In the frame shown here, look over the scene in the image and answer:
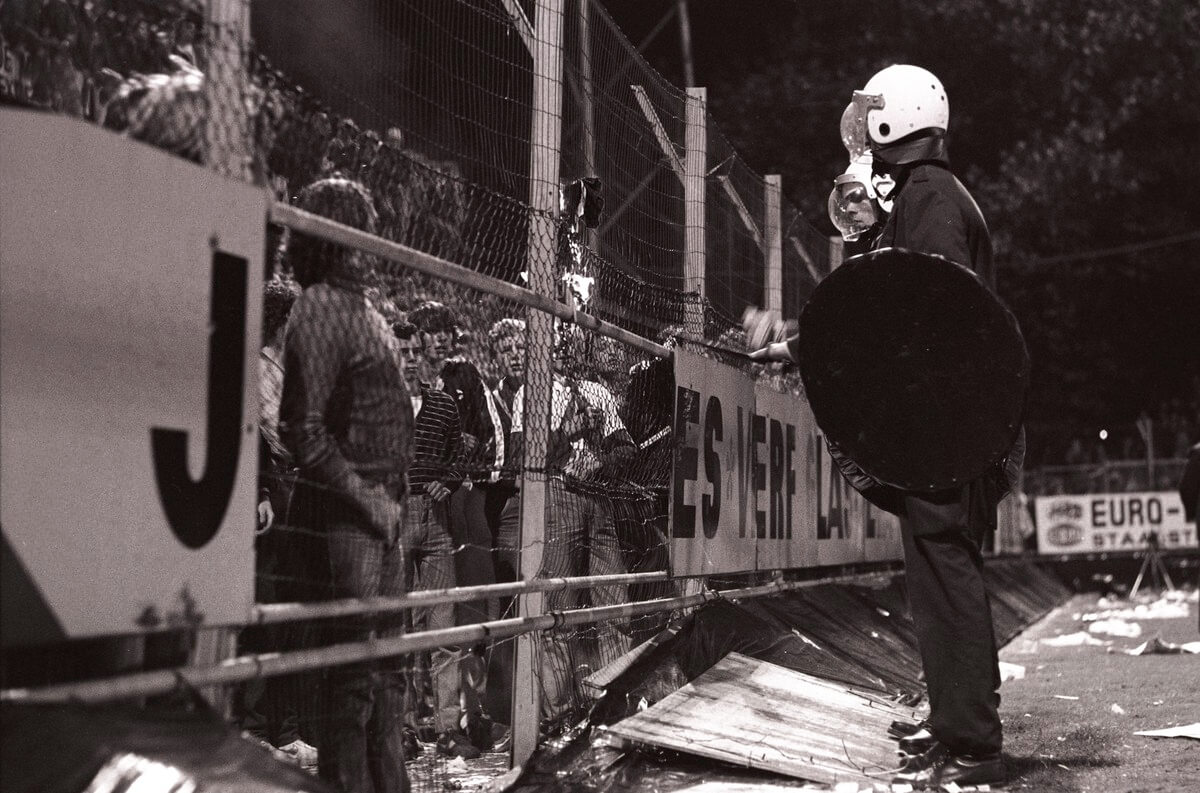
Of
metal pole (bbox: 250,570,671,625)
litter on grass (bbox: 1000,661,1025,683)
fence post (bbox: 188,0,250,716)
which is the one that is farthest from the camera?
litter on grass (bbox: 1000,661,1025,683)

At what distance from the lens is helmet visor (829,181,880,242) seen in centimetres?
732

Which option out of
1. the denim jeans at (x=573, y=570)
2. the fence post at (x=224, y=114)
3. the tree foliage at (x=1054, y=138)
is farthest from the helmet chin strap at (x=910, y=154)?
the tree foliage at (x=1054, y=138)

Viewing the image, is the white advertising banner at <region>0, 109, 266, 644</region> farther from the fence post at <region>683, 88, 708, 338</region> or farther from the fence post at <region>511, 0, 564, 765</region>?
the fence post at <region>683, 88, 708, 338</region>

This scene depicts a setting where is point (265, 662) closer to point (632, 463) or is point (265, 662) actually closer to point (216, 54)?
point (216, 54)

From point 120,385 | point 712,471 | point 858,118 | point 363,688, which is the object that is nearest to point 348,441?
point 363,688

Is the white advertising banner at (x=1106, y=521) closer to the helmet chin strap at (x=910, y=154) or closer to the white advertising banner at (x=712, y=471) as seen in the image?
the white advertising banner at (x=712, y=471)

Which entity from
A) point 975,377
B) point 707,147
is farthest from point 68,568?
point 707,147

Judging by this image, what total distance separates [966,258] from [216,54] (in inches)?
115

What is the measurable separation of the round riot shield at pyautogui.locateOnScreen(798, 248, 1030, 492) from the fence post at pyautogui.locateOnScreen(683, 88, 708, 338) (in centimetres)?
182

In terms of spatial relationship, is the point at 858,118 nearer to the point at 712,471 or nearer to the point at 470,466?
the point at 712,471

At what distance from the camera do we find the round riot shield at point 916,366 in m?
5.21

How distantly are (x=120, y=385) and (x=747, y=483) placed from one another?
15.9 ft

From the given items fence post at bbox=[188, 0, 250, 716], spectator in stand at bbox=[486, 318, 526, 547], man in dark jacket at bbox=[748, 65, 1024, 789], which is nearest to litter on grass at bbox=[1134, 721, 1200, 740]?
man in dark jacket at bbox=[748, 65, 1024, 789]

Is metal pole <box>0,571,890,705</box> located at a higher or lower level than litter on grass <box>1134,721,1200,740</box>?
higher
